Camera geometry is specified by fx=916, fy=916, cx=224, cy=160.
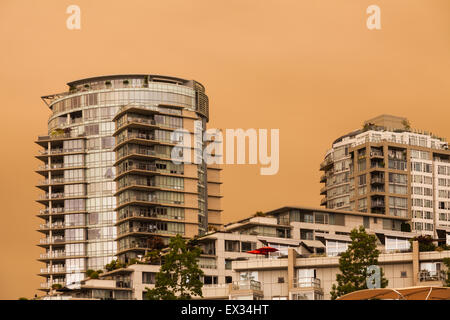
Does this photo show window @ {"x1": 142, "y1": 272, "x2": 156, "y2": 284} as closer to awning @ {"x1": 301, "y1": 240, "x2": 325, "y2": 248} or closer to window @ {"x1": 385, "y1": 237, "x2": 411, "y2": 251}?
awning @ {"x1": 301, "y1": 240, "x2": 325, "y2": 248}

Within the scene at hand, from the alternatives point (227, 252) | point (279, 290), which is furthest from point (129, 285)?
point (279, 290)

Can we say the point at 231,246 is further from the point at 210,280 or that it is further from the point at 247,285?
the point at 247,285

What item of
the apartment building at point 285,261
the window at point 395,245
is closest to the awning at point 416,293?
the apartment building at point 285,261

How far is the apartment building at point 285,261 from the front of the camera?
11944 centimetres

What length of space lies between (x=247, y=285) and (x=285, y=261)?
606 cm

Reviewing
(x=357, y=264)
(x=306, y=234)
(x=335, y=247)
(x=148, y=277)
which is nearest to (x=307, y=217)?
(x=306, y=234)

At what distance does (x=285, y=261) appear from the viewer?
123m

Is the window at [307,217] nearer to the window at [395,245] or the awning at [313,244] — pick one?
the awning at [313,244]

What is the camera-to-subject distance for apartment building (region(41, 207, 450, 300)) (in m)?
119

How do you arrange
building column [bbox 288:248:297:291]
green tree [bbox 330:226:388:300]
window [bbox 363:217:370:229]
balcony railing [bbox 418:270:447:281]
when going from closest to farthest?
green tree [bbox 330:226:388:300] < balcony railing [bbox 418:270:447:281] < building column [bbox 288:248:297:291] < window [bbox 363:217:370:229]

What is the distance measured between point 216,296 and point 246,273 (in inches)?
373

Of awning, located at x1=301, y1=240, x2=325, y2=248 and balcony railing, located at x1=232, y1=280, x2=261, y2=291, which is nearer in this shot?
balcony railing, located at x1=232, y1=280, x2=261, y2=291

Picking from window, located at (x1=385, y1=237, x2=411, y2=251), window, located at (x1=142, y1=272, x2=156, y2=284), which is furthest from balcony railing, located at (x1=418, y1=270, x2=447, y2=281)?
window, located at (x1=142, y1=272, x2=156, y2=284)
